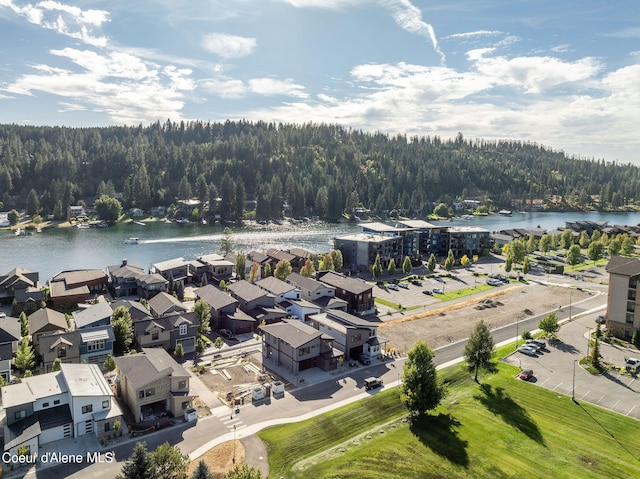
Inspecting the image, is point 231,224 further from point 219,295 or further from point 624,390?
point 624,390

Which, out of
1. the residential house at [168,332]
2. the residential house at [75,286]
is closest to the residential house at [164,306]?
the residential house at [168,332]

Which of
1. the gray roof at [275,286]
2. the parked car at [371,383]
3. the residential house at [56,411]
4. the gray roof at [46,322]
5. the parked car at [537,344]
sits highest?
the gray roof at [275,286]

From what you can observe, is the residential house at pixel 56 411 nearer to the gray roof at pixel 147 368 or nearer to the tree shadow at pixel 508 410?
the gray roof at pixel 147 368

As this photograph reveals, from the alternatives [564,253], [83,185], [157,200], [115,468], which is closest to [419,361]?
[115,468]

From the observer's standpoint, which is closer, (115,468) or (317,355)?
(115,468)

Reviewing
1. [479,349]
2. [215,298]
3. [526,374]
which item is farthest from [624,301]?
[215,298]

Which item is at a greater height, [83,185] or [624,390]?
[83,185]
